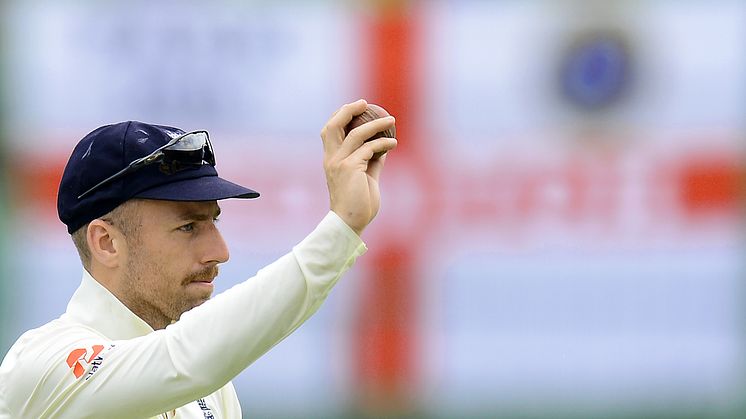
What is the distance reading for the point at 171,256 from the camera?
9.78 feet

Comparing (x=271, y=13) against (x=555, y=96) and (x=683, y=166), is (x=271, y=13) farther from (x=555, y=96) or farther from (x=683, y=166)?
(x=683, y=166)

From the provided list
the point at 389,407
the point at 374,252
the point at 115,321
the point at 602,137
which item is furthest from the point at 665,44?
the point at 115,321

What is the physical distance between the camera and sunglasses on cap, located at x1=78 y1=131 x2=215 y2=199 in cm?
289

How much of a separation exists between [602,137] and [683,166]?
445 mm

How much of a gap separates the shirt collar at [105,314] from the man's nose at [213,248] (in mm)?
185

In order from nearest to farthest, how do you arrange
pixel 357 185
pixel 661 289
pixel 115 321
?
pixel 357 185 → pixel 115 321 → pixel 661 289

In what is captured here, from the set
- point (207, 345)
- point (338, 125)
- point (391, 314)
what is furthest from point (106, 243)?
point (391, 314)

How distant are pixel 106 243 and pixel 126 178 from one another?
0.16 m

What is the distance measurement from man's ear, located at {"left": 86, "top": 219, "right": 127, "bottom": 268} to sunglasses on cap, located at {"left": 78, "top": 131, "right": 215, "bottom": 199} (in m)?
0.07

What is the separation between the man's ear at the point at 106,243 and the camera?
2.98 meters

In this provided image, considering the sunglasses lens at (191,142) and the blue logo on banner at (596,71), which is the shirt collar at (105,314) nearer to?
the sunglasses lens at (191,142)

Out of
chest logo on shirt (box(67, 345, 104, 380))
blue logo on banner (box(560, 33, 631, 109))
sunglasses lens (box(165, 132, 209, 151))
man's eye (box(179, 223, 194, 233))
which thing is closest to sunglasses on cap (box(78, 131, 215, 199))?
sunglasses lens (box(165, 132, 209, 151))

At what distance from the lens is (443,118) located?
7.98 metres

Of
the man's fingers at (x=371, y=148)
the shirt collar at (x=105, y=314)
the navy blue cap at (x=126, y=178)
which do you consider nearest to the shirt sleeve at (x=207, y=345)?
the man's fingers at (x=371, y=148)
